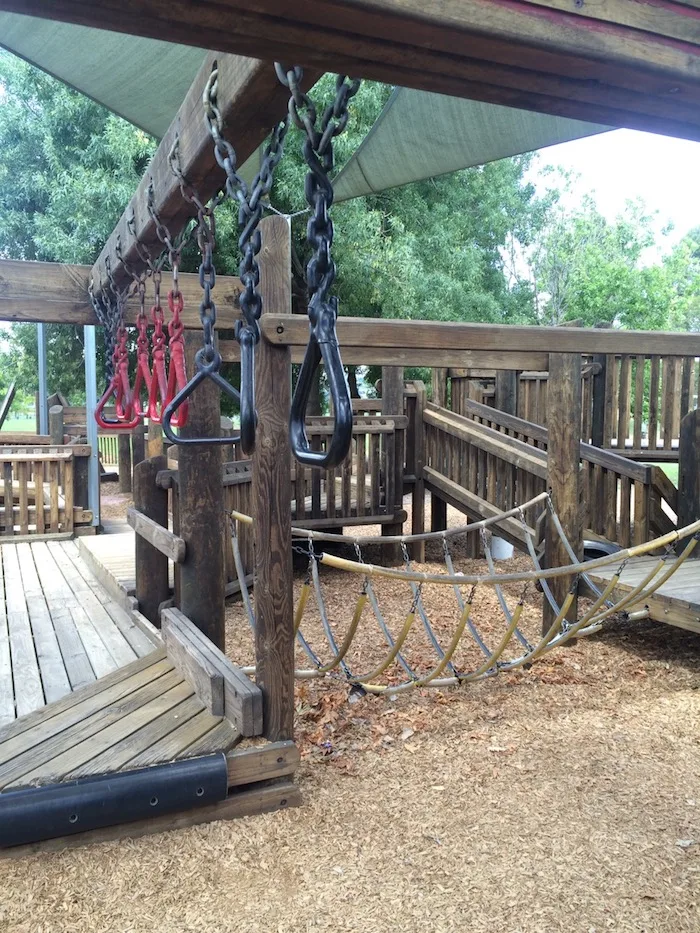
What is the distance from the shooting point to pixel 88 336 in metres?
8.45

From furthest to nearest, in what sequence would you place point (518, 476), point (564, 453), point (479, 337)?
1. point (518, 476)
2. point (564, 453)
3. point (479, 337)

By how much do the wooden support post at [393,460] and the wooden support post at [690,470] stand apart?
2646mm

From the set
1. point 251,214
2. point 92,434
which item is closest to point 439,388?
point 92,434

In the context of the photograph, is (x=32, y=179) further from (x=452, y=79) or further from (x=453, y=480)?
(x=452, y=79)

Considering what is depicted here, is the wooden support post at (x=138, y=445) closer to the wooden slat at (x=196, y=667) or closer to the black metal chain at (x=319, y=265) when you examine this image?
the wooden slat at (x=196, y=667)

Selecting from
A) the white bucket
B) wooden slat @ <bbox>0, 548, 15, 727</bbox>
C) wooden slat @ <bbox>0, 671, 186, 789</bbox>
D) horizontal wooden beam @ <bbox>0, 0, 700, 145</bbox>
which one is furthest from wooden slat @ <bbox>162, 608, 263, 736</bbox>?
the white bucket

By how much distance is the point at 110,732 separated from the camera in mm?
3141

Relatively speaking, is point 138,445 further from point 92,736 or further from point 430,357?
point 92,736

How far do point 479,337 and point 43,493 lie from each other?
5266 mm

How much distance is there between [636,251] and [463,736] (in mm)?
27442

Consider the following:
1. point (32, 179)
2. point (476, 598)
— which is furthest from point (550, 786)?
point (32, 179)

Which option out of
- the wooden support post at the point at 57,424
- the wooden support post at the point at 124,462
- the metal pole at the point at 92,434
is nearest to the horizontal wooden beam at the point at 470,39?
the metal pole at the point at 92,434

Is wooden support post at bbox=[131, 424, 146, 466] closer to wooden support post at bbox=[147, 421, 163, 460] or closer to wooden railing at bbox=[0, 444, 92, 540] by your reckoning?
wooden support post at bbox=[147, 421, 163, 460]

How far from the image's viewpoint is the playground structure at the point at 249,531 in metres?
1.89
